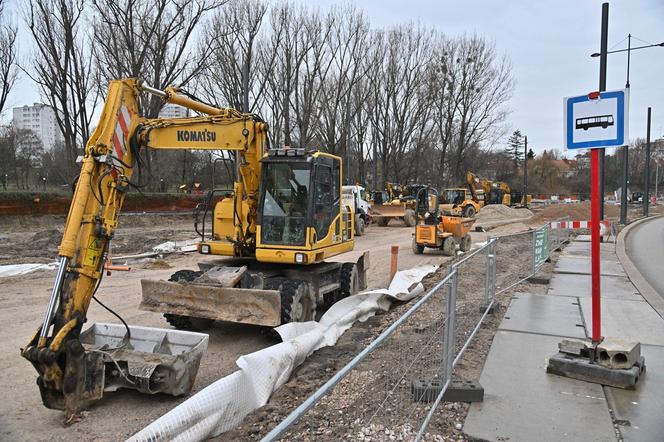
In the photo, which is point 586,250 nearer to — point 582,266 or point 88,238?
point 582,266

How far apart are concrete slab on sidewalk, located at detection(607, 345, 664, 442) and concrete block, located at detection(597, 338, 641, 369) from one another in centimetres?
23

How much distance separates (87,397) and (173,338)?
1238mm

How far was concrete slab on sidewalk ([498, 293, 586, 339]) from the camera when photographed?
6.93 metres

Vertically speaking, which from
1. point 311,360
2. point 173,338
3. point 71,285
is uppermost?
point 71,285

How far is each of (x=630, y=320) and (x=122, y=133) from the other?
7.30 m

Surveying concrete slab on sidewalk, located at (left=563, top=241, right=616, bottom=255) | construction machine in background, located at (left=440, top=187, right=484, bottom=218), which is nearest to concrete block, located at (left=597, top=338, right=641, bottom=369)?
concrete slab on sidewalk, located at (left=563, top=241, right=616, bottom=255)

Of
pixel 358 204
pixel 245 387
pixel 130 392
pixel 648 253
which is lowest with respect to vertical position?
pixel 130 392

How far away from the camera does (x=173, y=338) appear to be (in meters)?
6.04

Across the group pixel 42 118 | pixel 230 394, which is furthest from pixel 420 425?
pixel 42 118

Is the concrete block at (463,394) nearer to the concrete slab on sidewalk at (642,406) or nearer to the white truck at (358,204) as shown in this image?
the concrete slab on sidewalk at (642,406)

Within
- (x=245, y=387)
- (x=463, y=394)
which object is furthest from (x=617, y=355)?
(x=245, y=387)

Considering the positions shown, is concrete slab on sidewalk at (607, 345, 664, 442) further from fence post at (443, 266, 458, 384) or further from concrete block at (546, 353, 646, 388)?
fence post at (443, 266, 458, 384)

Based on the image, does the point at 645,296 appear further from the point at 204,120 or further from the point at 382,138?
the point at 382,138

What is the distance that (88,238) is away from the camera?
5.16m
